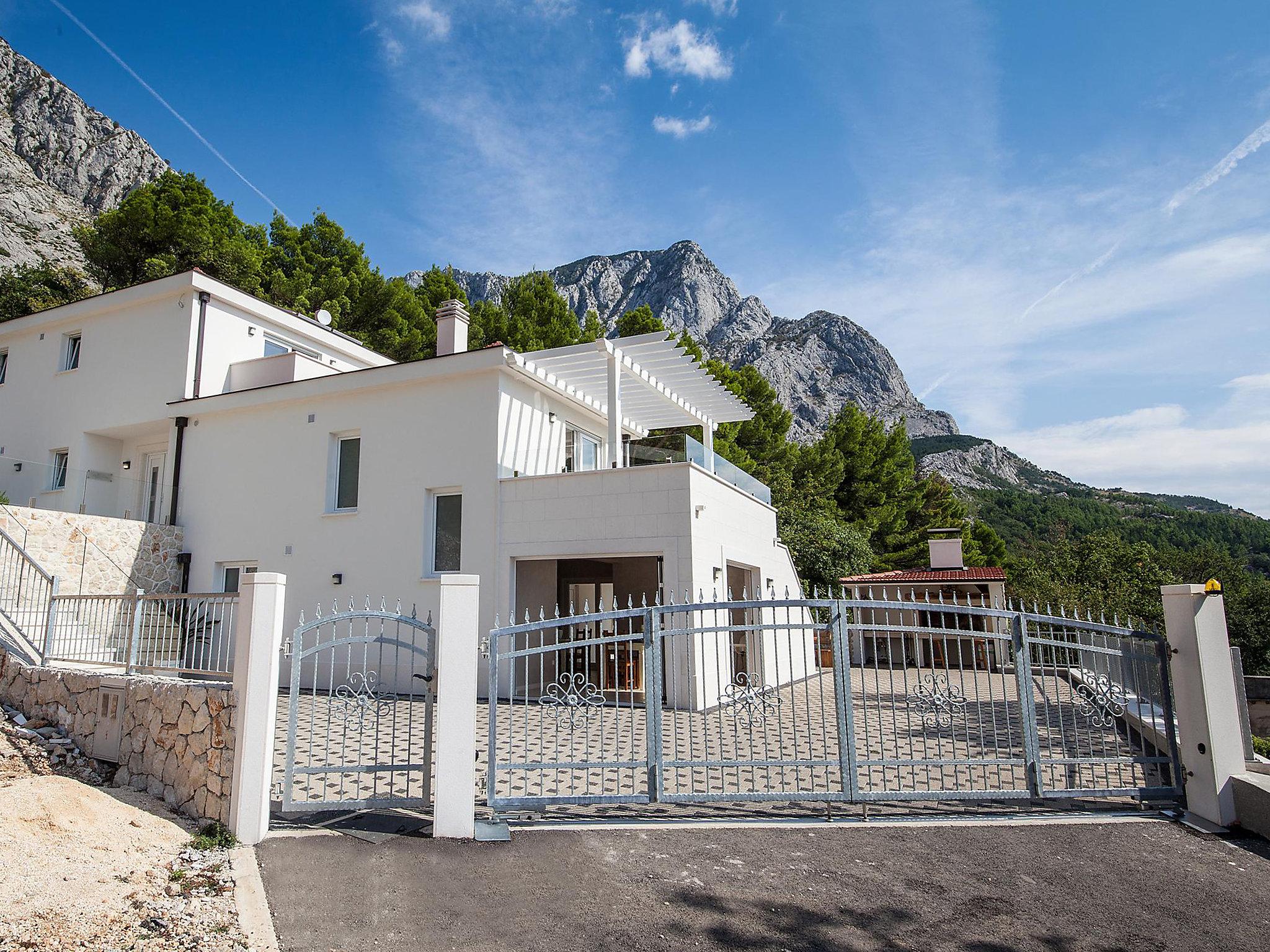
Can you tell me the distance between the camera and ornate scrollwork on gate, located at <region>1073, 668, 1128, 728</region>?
6266 mm

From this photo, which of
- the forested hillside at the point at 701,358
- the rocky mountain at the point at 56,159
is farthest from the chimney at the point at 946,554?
the rocky mountain at the point at 56,159

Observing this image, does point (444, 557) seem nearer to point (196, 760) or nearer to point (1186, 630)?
point (196, 760)

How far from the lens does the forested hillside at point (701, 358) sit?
26.2 meters

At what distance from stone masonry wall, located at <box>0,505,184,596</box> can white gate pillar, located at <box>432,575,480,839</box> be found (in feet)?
27.9

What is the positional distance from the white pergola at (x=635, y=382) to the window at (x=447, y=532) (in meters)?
2.76

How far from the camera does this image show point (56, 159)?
52500mm

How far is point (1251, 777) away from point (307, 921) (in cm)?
694

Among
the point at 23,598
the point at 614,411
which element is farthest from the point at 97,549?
the point at 614,411

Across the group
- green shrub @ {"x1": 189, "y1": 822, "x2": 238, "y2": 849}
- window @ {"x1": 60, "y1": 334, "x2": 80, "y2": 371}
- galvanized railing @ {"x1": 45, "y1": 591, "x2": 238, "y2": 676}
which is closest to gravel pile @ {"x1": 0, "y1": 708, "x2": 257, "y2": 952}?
green shrub @ {"x1": 189, "y1": 822, "x2": 238, "y2": 849}

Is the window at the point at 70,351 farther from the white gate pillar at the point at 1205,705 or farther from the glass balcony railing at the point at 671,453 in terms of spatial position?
the white gate pillar at the point at 1205,705

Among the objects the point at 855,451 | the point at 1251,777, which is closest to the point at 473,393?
the point at 1251,777

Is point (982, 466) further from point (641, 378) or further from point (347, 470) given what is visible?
point (347, 470)

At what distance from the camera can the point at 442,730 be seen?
5.43 meters

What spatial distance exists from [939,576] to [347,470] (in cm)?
1731
